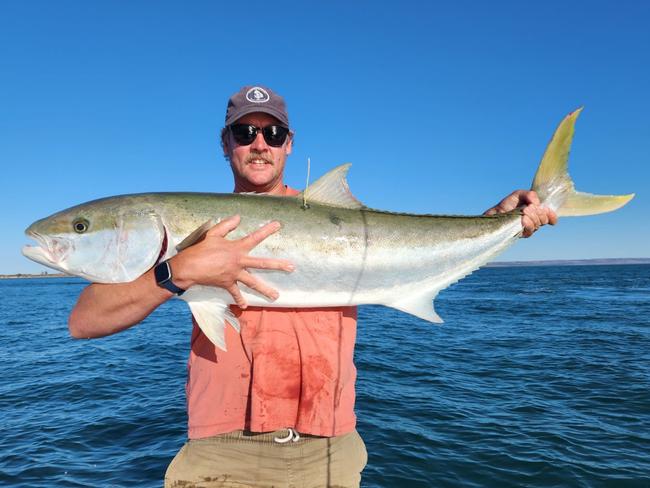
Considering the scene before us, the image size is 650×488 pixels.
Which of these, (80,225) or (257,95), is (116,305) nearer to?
(80,225)

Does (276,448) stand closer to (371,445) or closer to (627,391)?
(371,445)

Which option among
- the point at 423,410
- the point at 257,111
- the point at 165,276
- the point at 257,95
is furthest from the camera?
the point at 423,410

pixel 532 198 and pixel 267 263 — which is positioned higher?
pixel 532 198

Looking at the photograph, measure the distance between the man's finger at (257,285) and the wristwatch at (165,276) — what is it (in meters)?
0.44

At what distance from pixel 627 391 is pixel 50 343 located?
23.0m

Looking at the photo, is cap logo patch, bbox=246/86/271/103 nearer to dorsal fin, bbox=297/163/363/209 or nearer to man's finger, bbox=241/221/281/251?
dorsal fin, bbox=297/163/363/209

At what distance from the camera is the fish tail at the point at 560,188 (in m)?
4.26

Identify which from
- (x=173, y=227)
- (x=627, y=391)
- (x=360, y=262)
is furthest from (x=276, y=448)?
(x=627, y=391)

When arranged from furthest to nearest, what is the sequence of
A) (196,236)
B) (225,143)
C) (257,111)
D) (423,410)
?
(423,410) → (225,143) → (257,111) → (196,236)

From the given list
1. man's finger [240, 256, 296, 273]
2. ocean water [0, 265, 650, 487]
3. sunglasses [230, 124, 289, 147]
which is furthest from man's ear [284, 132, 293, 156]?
ocean water [0, 265, 650, 487]

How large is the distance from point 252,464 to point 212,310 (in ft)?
3.88

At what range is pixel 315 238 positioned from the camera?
3691 millimetres

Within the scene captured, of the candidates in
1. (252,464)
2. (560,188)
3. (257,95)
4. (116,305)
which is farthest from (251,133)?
(560,188)

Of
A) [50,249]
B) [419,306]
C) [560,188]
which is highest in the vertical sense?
[560,188]
